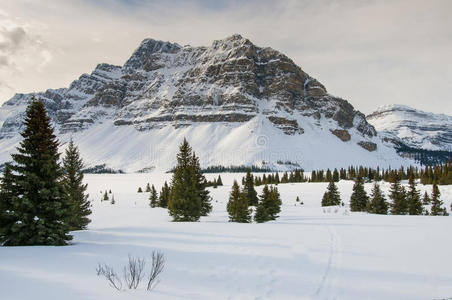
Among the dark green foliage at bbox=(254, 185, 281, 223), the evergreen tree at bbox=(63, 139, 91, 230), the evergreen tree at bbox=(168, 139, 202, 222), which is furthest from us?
the dark green foliage at bbox=(254, 185, 281, 223)

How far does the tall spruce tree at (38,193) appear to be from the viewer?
12953 mm

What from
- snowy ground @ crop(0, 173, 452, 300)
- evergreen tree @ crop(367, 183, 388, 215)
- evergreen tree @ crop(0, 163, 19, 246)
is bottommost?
evergreen tree @ crop(367, 183, 388, 215)

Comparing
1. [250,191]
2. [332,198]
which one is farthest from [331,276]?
[332,198]

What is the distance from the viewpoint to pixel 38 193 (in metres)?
13.8

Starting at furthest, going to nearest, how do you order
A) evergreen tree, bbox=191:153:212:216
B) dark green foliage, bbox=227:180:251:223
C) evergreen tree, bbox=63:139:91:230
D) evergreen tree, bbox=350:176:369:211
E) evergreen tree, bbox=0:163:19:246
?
1. evergreen tree, bbox=350:176:369:211
2. evergreen tree, bbox=191:153:212:216
3. dark green foliage, bbox=227:180:251:223
4. evergreen tree, bbox=63:139:91:230
5. evergreen tree, bbox=0:163:19:246

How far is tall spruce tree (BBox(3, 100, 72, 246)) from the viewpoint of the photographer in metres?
13.0

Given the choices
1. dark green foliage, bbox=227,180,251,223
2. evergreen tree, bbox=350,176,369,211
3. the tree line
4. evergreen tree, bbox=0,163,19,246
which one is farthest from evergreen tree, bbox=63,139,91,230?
evergreen tree, bbox=350,176,369,211

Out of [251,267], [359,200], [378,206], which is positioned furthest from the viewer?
[359,200]

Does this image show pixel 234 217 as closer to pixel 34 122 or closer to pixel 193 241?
pixel 193 241

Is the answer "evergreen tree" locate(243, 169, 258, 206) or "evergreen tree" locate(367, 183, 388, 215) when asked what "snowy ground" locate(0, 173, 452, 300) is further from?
"evergreen tree" locate(243, 169, 258, 206)

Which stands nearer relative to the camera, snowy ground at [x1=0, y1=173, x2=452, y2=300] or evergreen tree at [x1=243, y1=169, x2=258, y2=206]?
snowy ground at [x1=0, y1=173, x2=452, y2=300]

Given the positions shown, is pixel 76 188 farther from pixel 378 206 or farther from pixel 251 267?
pixel 378 206

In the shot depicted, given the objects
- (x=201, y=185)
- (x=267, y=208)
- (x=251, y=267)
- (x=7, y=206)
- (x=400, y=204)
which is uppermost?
(x=7, y=206)

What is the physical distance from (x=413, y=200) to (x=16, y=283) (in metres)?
46.0
